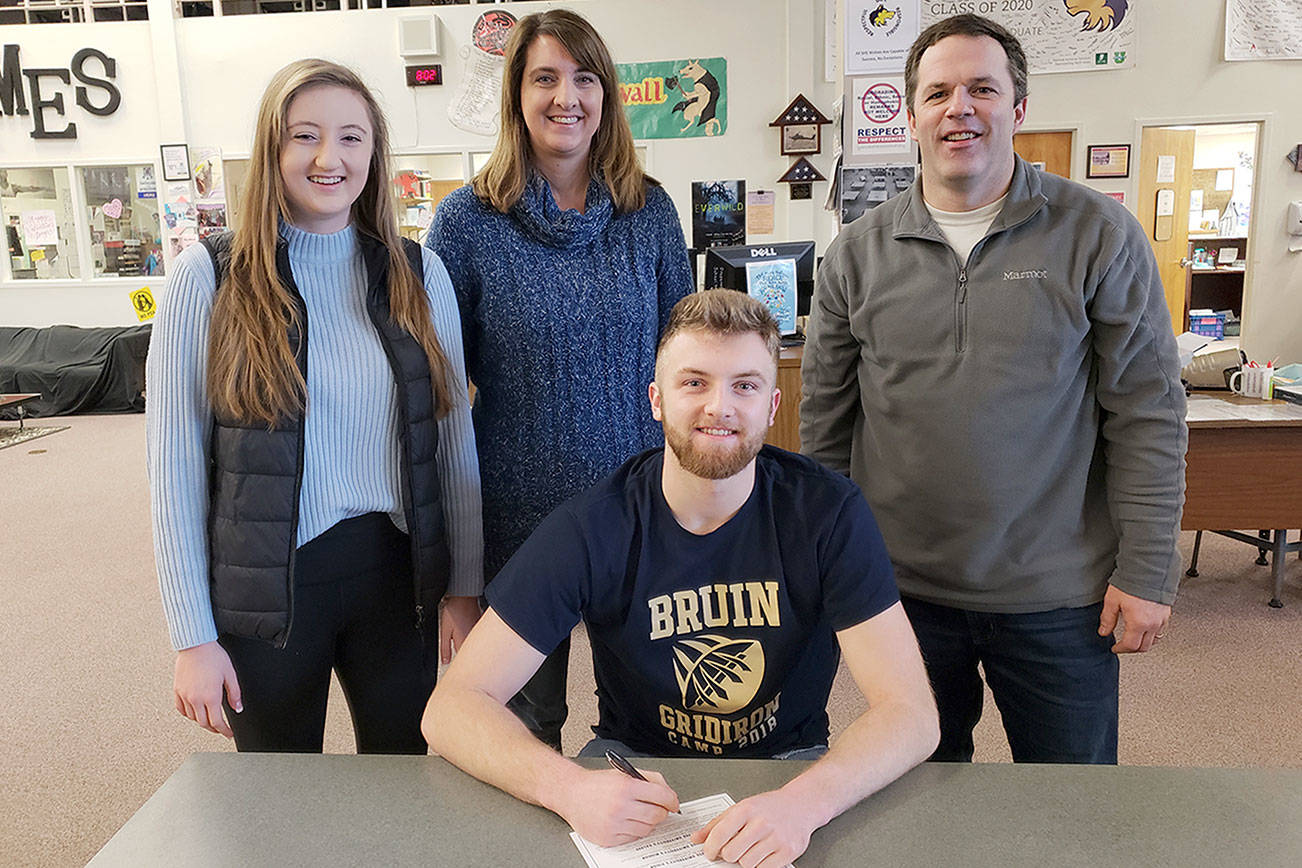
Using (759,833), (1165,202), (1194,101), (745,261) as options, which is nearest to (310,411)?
(759,833)

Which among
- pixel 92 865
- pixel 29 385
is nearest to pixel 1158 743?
pixel 92 865

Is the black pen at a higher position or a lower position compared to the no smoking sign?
lower

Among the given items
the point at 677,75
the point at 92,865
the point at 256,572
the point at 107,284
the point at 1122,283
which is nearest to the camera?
the point at 92,865

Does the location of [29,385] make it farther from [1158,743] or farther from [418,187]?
[1158,743]

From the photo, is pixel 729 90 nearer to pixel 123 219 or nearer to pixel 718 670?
pixel 123 219

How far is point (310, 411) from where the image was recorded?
139 cm

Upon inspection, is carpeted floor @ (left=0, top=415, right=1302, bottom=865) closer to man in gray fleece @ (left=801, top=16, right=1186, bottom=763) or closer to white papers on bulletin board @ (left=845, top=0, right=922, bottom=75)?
man in gray fleece @ (left=801, top=16, right=1186, bottom=763)

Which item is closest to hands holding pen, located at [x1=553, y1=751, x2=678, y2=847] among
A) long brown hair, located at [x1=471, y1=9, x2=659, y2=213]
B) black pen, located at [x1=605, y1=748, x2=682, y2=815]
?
black pen, located at [x1=605, y1=748, x2=682, y2=815]

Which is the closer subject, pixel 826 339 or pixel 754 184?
pixel 826 339

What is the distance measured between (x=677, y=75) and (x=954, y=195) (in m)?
6.87

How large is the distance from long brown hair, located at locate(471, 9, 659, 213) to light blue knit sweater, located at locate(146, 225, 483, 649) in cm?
21

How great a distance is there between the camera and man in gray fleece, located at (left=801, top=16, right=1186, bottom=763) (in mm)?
1514

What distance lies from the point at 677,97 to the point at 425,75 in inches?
85.3

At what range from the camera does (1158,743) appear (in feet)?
8.64
